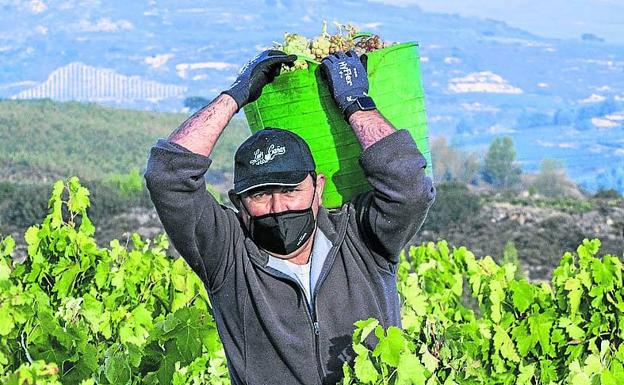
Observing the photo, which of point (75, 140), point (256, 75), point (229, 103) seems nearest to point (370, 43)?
point (256, 75)

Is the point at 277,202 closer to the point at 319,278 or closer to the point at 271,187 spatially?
the point at 271,187

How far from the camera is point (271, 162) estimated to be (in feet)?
9.63

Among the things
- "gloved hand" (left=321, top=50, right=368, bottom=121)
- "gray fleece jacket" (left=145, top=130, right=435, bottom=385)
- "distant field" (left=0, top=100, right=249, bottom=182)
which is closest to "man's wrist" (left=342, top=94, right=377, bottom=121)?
"gloved hand" (left=321, top=50, right=368, bottom=121)

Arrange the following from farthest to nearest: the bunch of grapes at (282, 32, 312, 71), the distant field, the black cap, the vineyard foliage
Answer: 1. the distant field
2. the vineyard foliage
3. the bunch of grapes at (282, 32, 312, 71)
4. the black cap

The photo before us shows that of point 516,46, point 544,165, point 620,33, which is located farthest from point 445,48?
point 544,165

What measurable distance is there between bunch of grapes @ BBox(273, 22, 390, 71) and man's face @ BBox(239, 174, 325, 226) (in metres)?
0.36

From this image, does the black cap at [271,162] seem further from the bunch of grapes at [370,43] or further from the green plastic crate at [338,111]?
the bunch of grapes at [370,43]

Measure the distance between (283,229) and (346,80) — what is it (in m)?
0.44

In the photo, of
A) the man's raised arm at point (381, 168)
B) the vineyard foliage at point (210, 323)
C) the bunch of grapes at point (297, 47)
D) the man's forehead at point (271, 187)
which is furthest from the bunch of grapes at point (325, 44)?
the vineyard foliage at point (210, 323)

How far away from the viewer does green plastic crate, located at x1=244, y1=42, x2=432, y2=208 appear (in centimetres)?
313

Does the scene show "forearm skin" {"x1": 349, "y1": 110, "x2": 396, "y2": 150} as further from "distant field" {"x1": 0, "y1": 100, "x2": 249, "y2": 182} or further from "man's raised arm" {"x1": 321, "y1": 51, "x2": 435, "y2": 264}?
"distant field" {"x1": 0, "y1": 100, "x2": 249, "y2": 182}

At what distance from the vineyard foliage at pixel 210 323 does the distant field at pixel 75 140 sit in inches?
849

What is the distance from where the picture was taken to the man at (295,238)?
2.92 meters

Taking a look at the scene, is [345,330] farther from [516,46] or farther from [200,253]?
[516,46]
